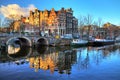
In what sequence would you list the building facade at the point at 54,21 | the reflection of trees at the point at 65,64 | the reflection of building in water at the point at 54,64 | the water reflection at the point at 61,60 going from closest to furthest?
the reflection of trees at the point at 65,64 < the reflection of building in water at the point at 54,64 < the water reflection at the point at 61,60 < the building facade at the point at 54,21

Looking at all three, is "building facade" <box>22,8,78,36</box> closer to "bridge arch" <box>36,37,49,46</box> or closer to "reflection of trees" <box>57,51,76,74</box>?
"bridge arch" <box>36,37,49,46</box>

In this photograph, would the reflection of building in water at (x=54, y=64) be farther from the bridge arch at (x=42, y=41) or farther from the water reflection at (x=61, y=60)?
the bridge arch at (x=42, y=41)

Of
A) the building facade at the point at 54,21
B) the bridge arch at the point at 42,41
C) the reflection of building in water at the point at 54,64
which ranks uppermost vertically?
the building facade at the point at 54,21

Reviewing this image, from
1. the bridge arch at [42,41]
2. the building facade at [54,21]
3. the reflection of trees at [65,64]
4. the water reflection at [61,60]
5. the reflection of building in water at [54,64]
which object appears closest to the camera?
the reflection of trees at [65,64]

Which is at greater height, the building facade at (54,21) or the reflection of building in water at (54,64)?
the building facade at (54,21)

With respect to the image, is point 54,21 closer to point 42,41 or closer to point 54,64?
point 42,41

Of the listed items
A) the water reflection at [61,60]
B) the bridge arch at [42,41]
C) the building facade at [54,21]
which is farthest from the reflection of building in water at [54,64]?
the building facade at [54,21]

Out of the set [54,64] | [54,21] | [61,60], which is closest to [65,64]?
Answer: [54,64]

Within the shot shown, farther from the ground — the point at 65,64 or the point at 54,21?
the point at 54,21

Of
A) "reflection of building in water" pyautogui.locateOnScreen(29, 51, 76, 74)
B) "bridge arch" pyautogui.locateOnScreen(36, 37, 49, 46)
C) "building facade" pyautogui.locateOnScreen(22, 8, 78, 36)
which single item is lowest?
"reflection of building in water" pyautogui.locateOnScreen(29, 51, 76, 74)

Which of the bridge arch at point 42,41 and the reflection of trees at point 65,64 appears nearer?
the reflection of trees at point 65,64

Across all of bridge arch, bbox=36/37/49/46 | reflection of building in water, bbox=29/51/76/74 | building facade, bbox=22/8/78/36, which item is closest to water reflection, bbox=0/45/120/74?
reflection of building in water, bbox=29/51/76/74

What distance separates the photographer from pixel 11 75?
45.8 feet

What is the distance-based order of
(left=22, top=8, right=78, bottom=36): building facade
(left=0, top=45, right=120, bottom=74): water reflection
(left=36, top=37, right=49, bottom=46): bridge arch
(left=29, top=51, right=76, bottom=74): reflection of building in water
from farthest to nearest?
(left=22, top=8, right=78, bottom=36): building facade, (left=36, top=37, right=49, bottom=46): bridge arch, (left=0, top=45, right=120, bottom=74): water reflection, (left=29, top=51, right=76, bottom=74): reflection of building in water
